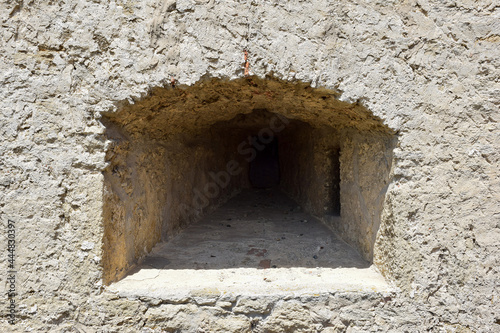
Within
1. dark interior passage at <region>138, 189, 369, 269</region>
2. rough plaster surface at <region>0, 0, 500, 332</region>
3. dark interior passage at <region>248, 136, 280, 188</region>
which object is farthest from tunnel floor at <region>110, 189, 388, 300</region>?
dark interior passage at <region>248, 136, 280, 188</region>

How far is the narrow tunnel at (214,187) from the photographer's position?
7.14ft

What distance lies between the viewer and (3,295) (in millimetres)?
1991

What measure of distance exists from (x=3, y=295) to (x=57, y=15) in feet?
5.89

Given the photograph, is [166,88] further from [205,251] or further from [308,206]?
[308,206]

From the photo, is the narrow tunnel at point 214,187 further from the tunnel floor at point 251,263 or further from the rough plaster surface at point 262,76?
the rough plaster surface at point 262,76

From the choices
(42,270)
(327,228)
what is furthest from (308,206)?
(42,270)

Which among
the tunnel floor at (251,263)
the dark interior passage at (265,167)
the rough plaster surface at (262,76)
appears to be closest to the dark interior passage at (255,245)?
the tunnel floor at (251,263)

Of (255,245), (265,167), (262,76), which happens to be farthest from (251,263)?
(265,167)

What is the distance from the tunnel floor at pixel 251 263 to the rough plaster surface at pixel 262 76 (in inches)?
4.4

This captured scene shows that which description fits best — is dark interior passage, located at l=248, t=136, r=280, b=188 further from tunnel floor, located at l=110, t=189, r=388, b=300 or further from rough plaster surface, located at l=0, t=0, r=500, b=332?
rough plaster surface, located at l=0, t=0, r=500, b=332

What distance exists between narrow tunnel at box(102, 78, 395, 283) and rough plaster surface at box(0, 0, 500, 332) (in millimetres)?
147

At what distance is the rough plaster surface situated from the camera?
6.50 feet

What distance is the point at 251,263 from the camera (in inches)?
98.0

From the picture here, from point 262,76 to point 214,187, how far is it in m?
2.67
